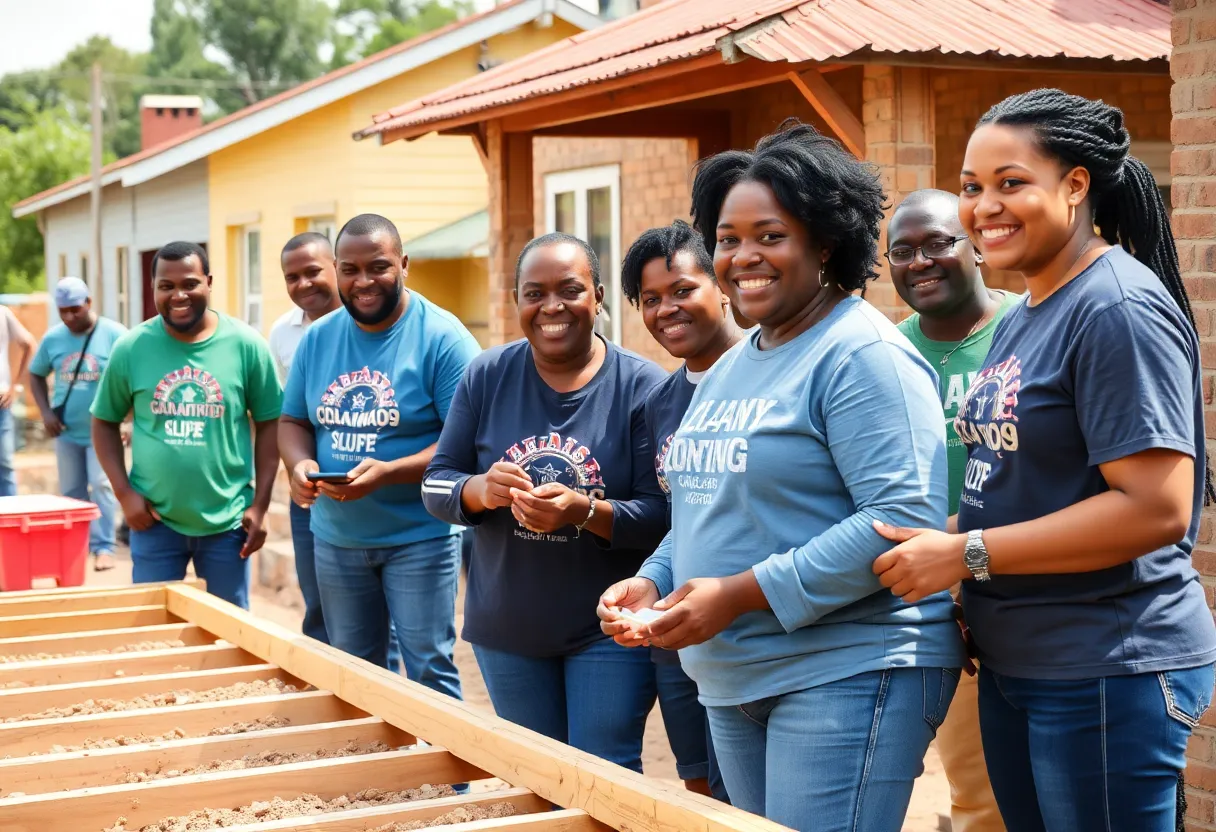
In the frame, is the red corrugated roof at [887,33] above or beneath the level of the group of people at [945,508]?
above

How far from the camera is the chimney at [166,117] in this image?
30.0 m

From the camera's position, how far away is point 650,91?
8.36 m

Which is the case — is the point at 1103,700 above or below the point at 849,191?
below

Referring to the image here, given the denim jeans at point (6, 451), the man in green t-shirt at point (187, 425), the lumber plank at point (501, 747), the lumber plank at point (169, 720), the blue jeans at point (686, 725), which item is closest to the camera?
the lumber plank at point (501, 747)

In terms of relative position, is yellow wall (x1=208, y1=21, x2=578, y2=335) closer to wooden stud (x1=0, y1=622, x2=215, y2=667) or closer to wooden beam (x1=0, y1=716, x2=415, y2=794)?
wooden stud (x1=0, y1=622, x2=215, y2=667)

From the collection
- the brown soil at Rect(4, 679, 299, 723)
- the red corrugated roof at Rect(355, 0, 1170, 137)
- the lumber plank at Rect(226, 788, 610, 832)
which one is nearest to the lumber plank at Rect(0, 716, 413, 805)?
the brown soil at Rect(4, 679, 299, 723)

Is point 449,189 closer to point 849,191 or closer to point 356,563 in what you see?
point 356,563

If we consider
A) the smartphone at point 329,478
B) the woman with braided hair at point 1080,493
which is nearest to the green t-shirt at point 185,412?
the smartphone at point 329,478

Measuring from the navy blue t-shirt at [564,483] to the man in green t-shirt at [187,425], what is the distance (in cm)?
223

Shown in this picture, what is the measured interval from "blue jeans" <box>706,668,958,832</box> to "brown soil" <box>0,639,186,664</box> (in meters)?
2.66

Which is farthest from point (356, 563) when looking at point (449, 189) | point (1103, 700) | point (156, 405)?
point (449, 189)

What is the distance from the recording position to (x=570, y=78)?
870cm

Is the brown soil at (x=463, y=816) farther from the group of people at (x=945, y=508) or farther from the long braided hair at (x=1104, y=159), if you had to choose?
the long braided hair at (x=1104, y=159)

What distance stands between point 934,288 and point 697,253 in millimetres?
674
